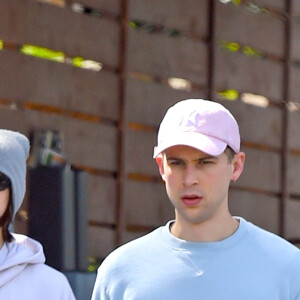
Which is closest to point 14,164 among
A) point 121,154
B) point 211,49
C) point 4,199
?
point 4,199

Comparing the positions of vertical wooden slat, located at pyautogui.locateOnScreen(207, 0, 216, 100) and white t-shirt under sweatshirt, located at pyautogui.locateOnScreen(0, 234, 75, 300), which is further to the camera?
vertical wooden slat, located at pyautogui.locateOnScreen(207, 0, 216, 100)

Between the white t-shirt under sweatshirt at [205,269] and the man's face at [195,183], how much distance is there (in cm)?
9

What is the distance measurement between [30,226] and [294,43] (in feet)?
11.0

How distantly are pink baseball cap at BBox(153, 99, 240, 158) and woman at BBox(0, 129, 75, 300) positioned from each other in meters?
0.53

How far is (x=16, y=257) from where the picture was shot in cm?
414

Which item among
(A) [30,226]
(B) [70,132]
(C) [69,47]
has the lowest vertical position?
Answer: (A) [30,226]

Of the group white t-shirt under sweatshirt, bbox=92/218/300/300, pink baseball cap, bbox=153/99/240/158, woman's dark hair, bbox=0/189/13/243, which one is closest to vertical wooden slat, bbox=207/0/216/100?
woman's dark hair, bbox=0/189/13/243

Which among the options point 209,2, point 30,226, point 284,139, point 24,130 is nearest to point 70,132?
point 24,130

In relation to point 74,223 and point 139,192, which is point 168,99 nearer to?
point 139,192

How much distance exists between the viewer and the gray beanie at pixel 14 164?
4.07 meters

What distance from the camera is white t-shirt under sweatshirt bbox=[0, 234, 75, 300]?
13.4ft

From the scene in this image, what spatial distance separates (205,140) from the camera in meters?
3.73

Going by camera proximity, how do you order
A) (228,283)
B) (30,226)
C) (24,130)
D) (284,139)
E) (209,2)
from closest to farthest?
(228,283), (30,226), (24,130), (209,2), (284,139)

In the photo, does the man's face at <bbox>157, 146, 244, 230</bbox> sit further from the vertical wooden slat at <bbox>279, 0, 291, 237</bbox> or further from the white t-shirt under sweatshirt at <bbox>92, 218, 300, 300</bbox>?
the vertical wooden slat at <bbox>279, 0, 291, 237</bbox>
